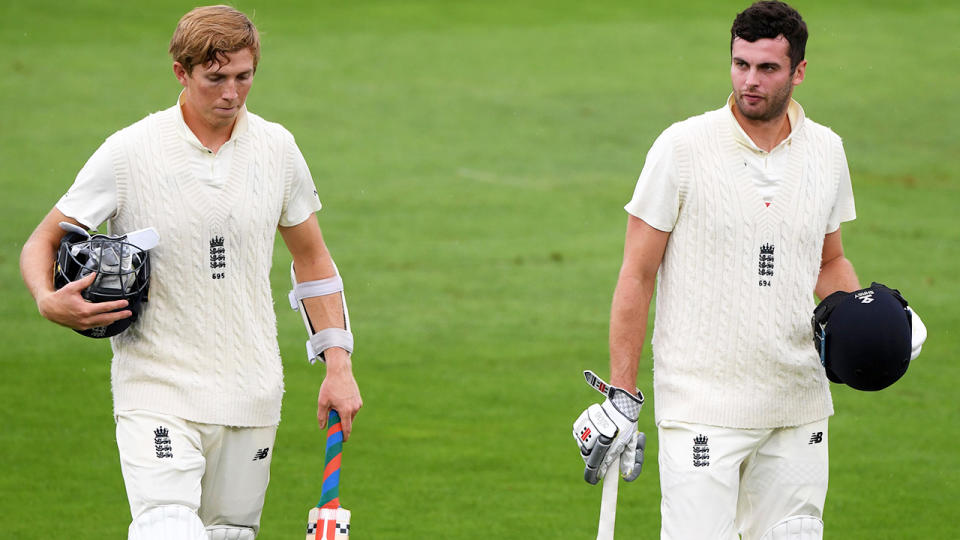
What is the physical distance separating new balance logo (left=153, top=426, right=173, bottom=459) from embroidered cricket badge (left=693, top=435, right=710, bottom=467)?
5.99ft

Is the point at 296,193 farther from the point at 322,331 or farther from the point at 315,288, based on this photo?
the point at 322,331

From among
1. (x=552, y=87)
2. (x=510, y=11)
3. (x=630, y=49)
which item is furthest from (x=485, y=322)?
(x=510, y=11)

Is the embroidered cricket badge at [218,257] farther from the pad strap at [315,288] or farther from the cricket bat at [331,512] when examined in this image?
the cricket bat at [331,512]

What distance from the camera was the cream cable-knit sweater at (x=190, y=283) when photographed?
5145 mm

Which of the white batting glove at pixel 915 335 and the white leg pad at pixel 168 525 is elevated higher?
the white batting glove at pixel 915 335

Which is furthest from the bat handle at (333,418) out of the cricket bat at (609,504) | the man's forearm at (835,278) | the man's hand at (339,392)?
the man's forearm at (835,278)

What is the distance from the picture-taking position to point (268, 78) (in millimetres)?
22625

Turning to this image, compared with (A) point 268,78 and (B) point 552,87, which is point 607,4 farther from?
(A) point 268,78

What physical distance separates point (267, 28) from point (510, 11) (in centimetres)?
464

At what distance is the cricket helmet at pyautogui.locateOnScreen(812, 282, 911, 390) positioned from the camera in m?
5.27

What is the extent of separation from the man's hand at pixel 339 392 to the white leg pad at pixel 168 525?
2.47 ft

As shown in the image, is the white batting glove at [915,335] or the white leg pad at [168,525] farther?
the white batting glove at [915,335]

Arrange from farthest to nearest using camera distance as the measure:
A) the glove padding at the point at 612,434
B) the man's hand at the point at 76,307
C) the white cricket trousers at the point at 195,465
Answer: the glove padding at the point at 612,434 → the white cricket trousers at the point at 195,465 → the man's hand at the point at 76,307

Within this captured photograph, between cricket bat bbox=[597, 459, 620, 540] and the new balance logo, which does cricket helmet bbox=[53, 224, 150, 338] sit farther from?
cricket bat bbox=[597, 459, 620, 540]
